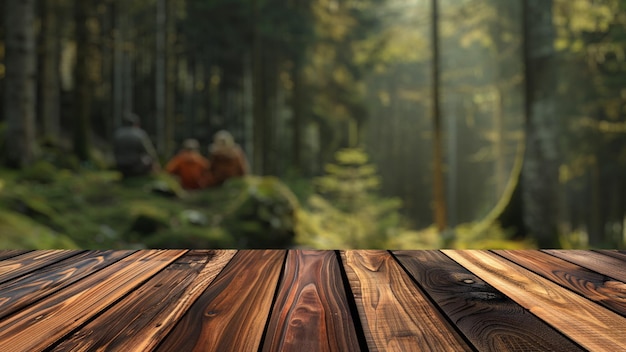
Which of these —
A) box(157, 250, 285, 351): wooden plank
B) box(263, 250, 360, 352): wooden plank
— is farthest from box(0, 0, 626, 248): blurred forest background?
box(263, 250, 360, 352): wooden plank

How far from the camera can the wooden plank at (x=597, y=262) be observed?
2.12 metres

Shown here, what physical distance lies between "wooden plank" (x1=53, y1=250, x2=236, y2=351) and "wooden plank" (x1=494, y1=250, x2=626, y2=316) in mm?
1490

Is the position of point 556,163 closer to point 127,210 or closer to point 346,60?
point 127,210

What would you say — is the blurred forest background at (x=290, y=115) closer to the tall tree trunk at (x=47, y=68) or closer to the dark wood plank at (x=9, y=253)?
the tall tree trunk at (x=47, y=68)

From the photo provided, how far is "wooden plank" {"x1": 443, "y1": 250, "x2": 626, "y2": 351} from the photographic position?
1.34m

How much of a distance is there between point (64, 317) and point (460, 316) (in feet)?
4.27

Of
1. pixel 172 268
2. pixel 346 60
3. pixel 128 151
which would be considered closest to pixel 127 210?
pixel 128 151

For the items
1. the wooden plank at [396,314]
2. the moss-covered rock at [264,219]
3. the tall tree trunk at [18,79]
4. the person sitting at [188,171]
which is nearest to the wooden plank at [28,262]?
the wooden plank at [396,314]

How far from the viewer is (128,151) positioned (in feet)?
32.5

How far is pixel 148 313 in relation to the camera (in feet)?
5.01

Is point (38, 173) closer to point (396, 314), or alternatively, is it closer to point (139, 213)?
point (139, 213)

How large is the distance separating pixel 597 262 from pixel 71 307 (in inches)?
94.7

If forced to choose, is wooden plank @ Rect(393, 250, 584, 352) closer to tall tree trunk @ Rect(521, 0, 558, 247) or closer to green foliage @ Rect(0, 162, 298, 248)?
green foliage @ Rect(0, 162, 298, 248)

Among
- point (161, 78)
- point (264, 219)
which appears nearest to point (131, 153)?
point (264, 219)
